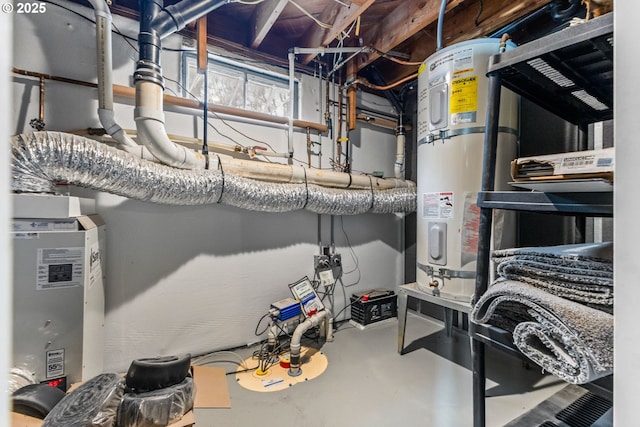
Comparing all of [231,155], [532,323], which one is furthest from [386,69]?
[532,323]

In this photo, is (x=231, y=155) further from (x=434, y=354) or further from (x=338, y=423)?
(x=434, y=354)

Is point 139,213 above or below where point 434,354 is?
above

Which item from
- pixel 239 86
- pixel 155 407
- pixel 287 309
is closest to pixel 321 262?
pixel 287 309

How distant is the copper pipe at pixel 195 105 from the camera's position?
162 cm

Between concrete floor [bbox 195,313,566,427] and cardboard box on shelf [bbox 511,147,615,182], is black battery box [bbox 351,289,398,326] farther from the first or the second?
cardboard box on shelf [bbox 511,147,615,182]

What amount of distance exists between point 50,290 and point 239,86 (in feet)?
6.03

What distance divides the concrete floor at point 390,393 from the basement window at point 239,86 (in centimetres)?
202

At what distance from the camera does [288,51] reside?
7.82 feet

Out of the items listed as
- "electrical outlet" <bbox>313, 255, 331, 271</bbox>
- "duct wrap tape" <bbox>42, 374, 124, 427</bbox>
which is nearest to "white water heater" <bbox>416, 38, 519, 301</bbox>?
"electrical outlet" <bbox>313, 255, 331, 271</bbox>

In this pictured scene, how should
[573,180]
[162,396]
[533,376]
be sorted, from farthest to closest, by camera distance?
[533,376], [162,396], [573,180]

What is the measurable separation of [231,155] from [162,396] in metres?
1.61

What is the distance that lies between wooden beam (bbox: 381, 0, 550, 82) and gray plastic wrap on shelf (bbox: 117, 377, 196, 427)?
116 inches

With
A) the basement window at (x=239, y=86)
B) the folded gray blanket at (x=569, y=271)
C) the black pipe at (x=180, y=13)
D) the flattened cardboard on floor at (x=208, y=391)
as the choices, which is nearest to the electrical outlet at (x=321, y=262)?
the flattened cardboard on floor at (x=208, y=391)

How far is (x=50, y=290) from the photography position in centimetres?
126
